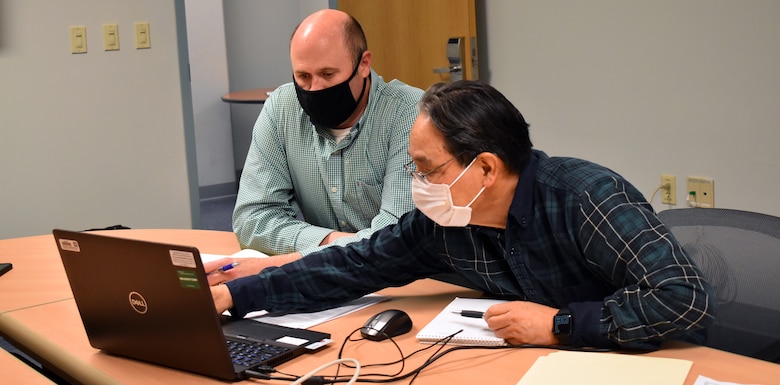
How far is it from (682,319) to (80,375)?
1055mm

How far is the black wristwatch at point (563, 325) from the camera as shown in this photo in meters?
1.47

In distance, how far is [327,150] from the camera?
235 centimetres

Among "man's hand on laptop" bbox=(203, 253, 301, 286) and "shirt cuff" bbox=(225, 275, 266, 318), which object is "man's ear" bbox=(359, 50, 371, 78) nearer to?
"man's hand on laptop" bbox=(203, 253, 301, 286)

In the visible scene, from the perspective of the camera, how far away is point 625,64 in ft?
11.5

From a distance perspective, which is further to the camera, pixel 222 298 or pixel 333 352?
pixel 222 298

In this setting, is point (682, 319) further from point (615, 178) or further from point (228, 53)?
point (228, 53)

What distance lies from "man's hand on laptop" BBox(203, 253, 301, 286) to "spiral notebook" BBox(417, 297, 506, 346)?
0.45m

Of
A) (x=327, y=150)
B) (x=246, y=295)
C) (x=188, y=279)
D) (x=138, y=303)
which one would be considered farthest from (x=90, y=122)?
(x=188, y=279)

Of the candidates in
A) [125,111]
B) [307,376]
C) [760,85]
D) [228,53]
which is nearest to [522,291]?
[307,376]

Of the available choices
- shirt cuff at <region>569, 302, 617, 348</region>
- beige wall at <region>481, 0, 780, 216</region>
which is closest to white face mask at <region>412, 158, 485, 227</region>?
shirt cuff at <region>569, 302, 617, 348</region>

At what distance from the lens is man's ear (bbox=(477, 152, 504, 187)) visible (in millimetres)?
1568

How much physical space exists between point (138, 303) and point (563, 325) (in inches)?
28.7

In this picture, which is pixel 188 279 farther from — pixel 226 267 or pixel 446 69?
pixel 446 69

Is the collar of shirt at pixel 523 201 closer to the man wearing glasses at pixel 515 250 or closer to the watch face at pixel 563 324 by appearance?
the man wearing glasses at pixel 515 250
